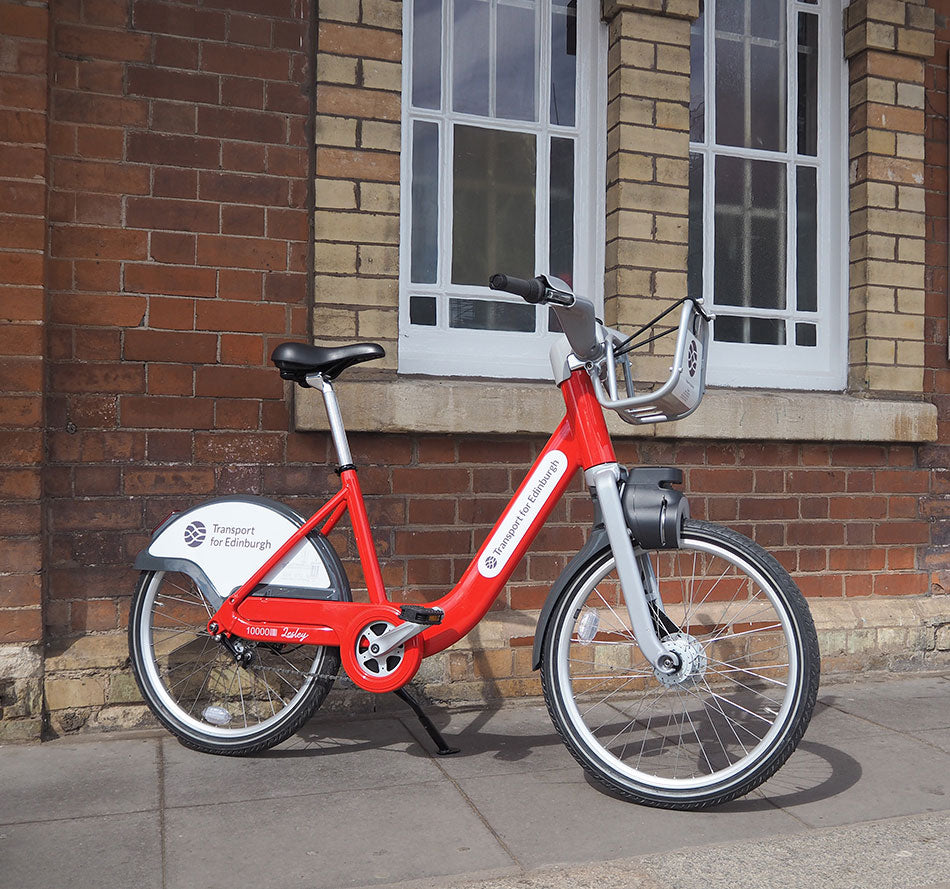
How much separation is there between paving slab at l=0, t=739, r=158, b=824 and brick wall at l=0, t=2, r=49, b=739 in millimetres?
193

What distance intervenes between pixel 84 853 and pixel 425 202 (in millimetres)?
2772

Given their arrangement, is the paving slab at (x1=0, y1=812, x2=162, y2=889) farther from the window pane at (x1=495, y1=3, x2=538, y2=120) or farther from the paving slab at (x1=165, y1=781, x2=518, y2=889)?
the window pane at (x1=495, y1=3, x2=538, y2=120)

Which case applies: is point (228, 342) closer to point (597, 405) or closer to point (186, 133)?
point (186, 133)

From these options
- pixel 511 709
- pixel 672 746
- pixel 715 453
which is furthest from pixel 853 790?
pixel 715 453

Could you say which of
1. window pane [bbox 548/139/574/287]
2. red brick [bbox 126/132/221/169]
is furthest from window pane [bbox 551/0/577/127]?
red brick [bbox 126/132/221/169]

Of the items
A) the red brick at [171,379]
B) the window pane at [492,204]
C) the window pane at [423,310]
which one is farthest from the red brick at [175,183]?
the window pane at [492,204]

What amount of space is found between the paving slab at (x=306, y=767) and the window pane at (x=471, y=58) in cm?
259

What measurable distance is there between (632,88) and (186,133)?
1846mm

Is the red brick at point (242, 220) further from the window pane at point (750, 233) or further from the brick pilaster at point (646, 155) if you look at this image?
the window pane at point (750, 233)

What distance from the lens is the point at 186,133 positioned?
3.79m

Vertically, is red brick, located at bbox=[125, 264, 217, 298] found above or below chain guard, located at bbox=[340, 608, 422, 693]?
above

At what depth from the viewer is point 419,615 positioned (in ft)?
10.3

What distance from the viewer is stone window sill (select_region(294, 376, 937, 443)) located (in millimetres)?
3887

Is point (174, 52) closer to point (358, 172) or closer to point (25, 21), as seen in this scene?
point (25, 21)
